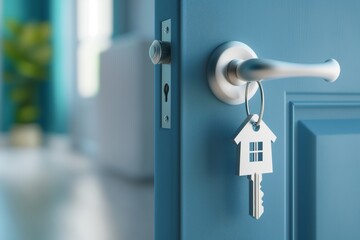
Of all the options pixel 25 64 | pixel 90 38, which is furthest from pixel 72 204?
pixel 25 64

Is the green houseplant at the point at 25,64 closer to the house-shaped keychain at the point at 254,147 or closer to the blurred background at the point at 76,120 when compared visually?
the blurred background at the point at 76,120

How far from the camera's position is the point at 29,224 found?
1558 millimetres

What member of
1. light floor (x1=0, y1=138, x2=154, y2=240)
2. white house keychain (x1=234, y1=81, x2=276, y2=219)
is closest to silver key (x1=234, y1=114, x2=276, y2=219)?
white house keychain (x1=234, y1=81, x2=276, y2=219)

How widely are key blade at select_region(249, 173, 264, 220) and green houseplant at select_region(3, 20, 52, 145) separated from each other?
500 centimetres

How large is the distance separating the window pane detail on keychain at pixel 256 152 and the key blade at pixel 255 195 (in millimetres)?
13

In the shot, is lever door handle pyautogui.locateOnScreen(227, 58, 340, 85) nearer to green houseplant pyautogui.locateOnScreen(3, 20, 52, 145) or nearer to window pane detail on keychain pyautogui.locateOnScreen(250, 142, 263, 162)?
window pane detail on keychain pyautogui.locateOnScreen(250, 142, 263, 162)

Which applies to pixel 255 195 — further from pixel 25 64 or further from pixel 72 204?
pixel 25 64

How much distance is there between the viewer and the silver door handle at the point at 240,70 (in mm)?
346

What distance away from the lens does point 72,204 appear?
1907 millimetres

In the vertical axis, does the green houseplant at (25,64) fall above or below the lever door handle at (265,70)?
above

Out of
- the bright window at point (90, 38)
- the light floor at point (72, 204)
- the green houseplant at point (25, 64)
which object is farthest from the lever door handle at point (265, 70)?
the green houseplant at point (25, 64)

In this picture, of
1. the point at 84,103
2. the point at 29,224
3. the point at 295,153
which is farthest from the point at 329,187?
the point at 84,103

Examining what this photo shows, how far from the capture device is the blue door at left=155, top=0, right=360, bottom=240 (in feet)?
1.18

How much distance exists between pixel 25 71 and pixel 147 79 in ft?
9.98
